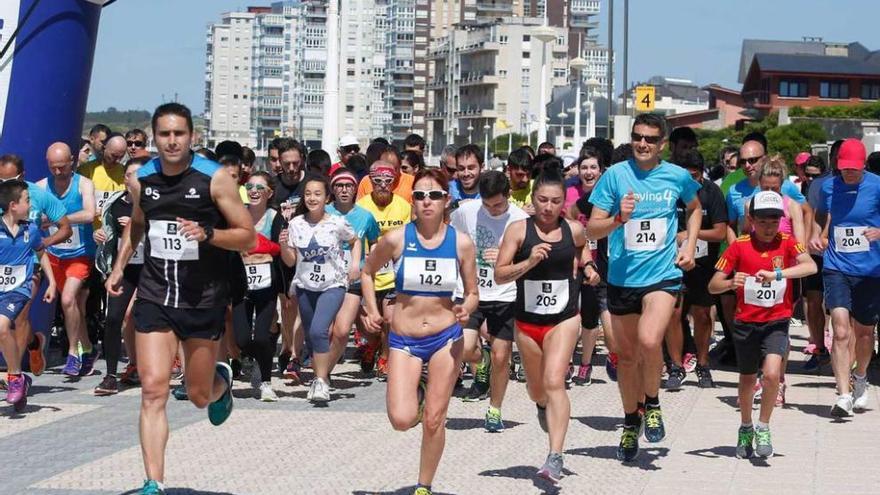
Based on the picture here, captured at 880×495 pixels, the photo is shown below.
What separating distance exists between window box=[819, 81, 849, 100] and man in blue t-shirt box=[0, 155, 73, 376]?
118 m

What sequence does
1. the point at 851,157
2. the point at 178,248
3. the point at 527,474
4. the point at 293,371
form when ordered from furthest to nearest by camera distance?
1. the point at 293,371
2. the point at 851,157
3. the point at 527,474
4. the point at 178,248

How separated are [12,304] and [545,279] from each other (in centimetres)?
454

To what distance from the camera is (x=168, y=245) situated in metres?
8.26

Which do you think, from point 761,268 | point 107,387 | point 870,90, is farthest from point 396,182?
point 870,90

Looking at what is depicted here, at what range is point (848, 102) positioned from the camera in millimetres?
126062

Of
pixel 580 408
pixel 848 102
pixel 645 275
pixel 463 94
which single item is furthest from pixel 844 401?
pixel 463 94

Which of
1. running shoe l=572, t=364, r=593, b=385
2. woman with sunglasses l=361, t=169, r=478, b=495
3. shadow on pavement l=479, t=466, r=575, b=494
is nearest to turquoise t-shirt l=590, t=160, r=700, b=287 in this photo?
shadow on pavement l=479, t=466, r=575, b=494

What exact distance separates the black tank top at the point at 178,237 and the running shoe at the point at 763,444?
12.1 ft

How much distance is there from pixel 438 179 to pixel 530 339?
111 cm

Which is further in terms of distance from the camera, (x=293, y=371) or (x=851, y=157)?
(x=293, y=371)

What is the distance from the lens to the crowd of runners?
834cm

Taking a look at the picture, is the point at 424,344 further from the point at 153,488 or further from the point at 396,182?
the point at 396,182

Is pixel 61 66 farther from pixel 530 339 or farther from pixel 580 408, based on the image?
pixel 530 339

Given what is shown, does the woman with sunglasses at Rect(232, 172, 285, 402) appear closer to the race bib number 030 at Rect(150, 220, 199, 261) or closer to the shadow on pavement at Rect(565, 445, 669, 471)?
the shadow on pavement at Rect(565, 445, 669, 471)
